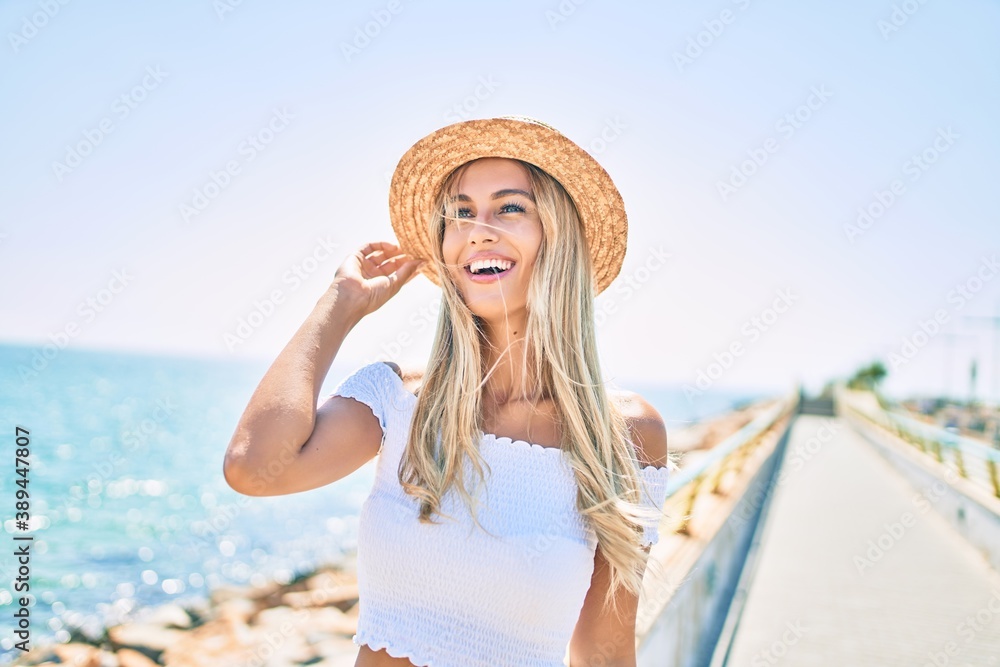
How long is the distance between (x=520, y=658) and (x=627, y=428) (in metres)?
0.65

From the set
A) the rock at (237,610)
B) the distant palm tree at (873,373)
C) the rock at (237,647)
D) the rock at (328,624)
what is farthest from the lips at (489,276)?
the distant palm tree at (873,373)

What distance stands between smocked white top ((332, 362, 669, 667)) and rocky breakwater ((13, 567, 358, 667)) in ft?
12.0

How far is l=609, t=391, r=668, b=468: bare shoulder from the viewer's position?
6.49 ft

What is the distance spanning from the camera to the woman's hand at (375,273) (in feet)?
6.46

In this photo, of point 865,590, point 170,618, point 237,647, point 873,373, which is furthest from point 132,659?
point 873,373

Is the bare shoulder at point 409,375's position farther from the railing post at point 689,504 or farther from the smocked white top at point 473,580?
the railing post at point 689,504

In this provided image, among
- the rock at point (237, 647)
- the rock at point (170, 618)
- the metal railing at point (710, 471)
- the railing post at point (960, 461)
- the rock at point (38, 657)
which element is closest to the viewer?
the metal railing at point (710, 471)

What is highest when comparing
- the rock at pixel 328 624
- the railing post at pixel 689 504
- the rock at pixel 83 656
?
the railing post at pixel 689 504

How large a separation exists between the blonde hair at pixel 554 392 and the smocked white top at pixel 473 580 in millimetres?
54

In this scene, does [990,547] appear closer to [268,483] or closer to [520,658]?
[520,658]

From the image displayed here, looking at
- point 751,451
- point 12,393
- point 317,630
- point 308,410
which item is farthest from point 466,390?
point 12,393

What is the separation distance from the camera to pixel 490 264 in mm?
1953

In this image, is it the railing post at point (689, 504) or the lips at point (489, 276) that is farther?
the railing post at point (689, 504)

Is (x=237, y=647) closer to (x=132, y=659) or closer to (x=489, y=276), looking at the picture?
(x=132, y=659)
